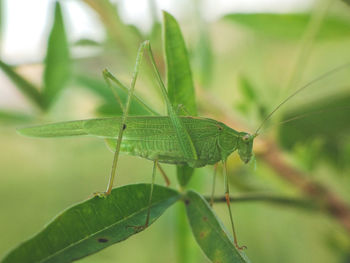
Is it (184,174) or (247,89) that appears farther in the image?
(247,89)

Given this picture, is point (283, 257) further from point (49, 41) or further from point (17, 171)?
point (17, 171)

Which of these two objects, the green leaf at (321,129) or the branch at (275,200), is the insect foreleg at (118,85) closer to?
the branch at (275,200)

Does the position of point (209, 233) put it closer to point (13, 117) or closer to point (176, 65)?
point (176, 65)

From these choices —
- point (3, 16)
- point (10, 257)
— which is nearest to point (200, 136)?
point (10, 257)

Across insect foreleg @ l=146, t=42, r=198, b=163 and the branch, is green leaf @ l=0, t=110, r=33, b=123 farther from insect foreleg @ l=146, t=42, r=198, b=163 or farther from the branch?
the branch

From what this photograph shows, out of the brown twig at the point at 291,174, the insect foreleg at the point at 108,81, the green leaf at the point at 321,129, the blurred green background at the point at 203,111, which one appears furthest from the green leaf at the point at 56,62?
the green leaf at the point at 321,129

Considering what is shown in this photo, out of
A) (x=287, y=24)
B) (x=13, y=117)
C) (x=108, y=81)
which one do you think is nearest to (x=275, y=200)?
(x=108, y=81)
